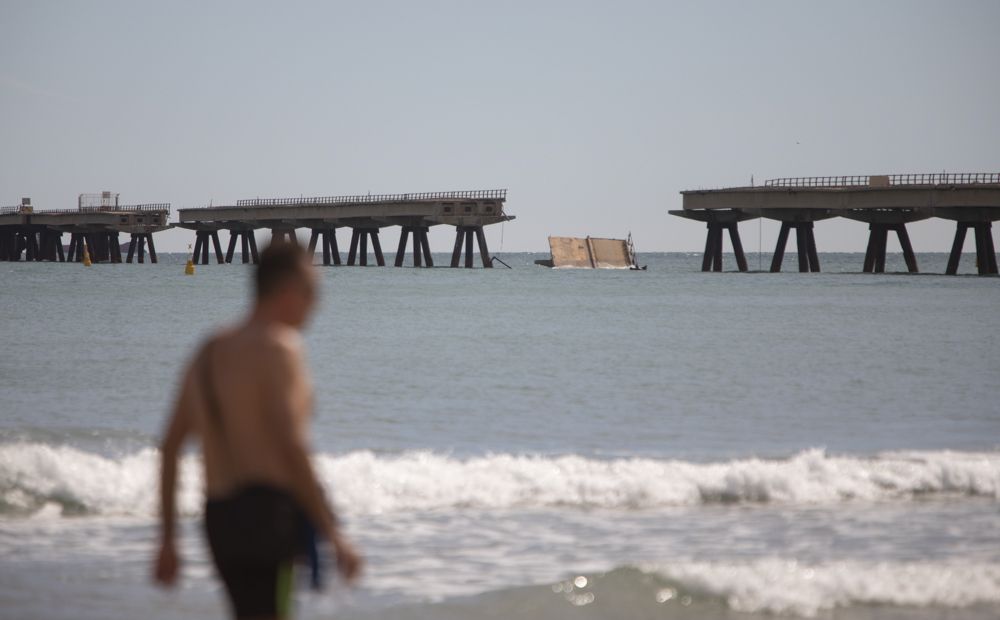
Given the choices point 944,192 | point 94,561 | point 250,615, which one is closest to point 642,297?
point 944,192

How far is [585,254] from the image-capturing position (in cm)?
10619

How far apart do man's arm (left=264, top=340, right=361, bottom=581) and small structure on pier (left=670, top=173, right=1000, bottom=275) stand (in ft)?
233

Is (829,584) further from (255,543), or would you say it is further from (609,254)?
(609,254)

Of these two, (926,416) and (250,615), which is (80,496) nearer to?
(250,615)

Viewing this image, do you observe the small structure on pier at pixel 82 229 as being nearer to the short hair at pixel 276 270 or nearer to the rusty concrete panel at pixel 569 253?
the rusty concrete panel at pixel 569 253

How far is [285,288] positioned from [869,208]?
243 feet

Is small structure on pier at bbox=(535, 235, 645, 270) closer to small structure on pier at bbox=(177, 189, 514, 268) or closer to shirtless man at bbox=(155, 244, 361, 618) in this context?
small structure on pier at bbox=(177, 189, 514, 268)

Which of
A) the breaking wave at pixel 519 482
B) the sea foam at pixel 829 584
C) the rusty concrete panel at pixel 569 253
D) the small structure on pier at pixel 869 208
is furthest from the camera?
the rusty concrete panel at pixel 569 253

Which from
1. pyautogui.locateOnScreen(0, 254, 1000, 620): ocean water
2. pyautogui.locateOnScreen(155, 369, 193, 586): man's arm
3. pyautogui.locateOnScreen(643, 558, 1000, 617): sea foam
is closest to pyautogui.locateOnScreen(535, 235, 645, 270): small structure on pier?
pyautogui.locateOnScreen(0, 254, 1000, 620): ocean water

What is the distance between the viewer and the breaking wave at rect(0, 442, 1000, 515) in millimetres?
11055

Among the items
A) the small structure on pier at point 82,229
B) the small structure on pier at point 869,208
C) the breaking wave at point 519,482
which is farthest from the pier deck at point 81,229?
the breaking wave at point 519,482

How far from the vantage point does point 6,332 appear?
33.9 meters

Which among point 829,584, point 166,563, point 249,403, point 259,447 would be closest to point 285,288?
point 249,403

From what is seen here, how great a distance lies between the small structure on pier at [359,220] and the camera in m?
89.0
